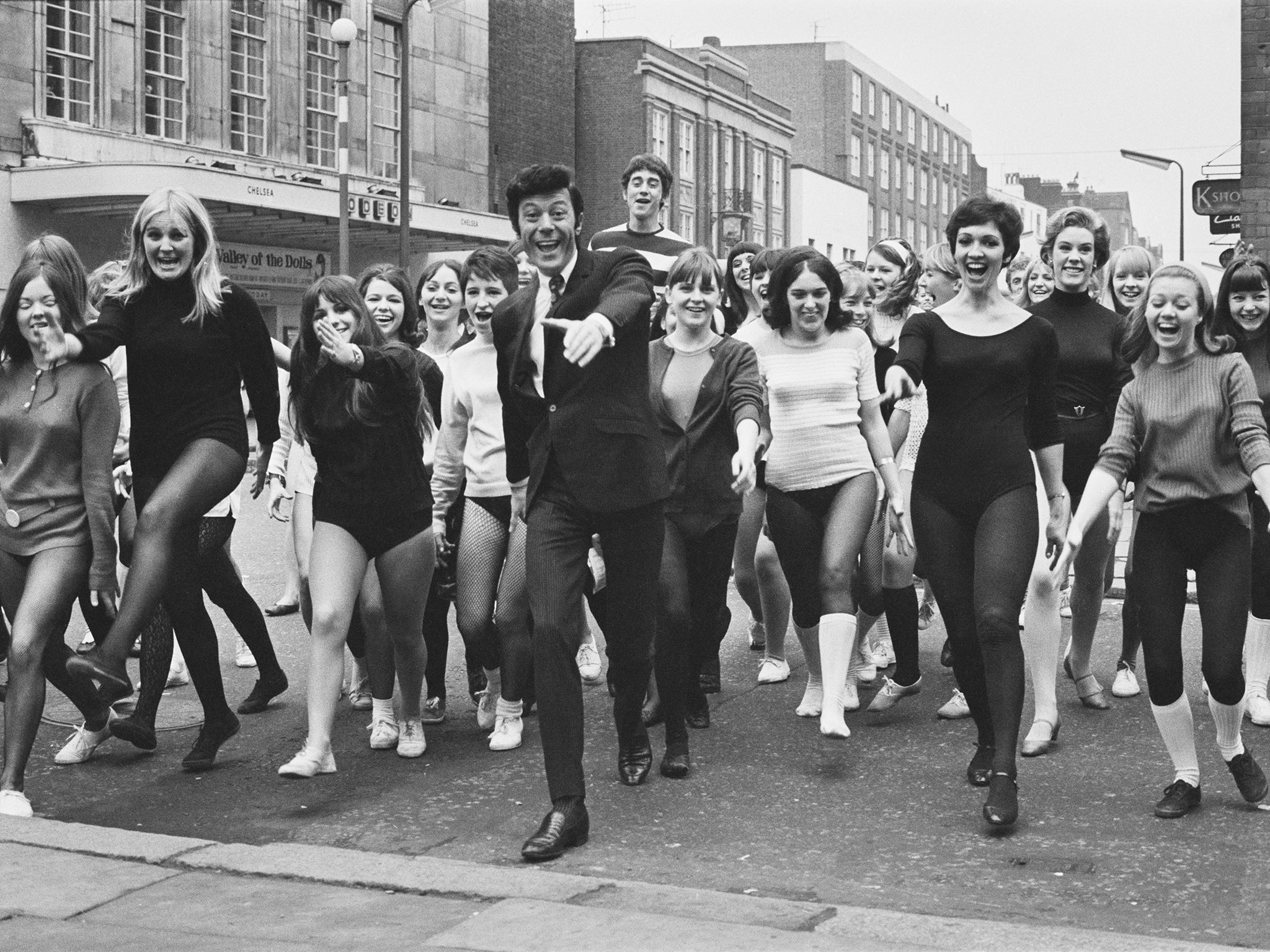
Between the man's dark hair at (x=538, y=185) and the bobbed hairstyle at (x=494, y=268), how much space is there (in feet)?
5.32

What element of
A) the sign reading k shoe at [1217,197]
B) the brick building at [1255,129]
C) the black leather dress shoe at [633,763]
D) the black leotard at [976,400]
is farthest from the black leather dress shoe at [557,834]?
the sign reading k shoe at [1217,197]

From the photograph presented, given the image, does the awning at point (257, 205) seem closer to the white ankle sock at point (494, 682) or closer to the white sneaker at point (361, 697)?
the white sneaker at point (361, 697)

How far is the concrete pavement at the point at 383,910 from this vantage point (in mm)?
4160

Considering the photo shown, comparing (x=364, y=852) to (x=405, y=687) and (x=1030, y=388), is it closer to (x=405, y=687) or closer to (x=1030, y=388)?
(x=405, y=687)

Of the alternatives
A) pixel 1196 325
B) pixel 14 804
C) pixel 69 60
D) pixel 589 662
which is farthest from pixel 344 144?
pixel 1196 325

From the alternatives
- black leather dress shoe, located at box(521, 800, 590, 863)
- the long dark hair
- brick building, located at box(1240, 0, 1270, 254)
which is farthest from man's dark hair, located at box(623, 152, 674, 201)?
brick building, located at box(1240, 0, 1270, 254)

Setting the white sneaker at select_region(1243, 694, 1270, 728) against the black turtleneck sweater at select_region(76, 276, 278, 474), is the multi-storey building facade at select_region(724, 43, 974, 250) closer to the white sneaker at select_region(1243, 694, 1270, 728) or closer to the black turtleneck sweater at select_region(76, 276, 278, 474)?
the white sneaker at select_region(1243, 694, 1270, 728)

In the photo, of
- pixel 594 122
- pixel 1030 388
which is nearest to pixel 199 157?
pixel 594 122

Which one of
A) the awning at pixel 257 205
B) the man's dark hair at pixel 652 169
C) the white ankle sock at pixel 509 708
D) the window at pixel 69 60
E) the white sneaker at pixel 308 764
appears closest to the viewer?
the white sneaker at pixel 308 764

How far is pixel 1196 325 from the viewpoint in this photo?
573 cm

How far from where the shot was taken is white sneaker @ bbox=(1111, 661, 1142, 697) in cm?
755

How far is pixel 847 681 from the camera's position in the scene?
7.55m

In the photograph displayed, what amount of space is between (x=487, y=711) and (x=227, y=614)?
1221 mm

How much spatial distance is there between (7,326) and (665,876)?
3.04 m
